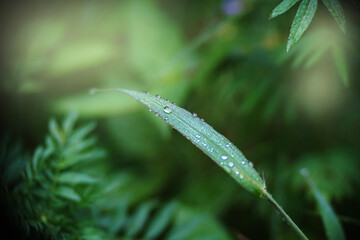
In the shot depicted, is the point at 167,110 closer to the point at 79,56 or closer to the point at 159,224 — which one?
the point at 159,224

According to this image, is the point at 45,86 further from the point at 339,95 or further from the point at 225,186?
the point at 339,95

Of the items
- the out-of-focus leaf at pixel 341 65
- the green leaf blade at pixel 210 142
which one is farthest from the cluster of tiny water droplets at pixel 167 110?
the out-of-focus leaf at pixel 341 65

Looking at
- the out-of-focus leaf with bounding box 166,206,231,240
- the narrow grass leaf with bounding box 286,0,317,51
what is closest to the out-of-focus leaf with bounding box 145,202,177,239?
the out-of-focus leaf with bounding box 166,206,231,240

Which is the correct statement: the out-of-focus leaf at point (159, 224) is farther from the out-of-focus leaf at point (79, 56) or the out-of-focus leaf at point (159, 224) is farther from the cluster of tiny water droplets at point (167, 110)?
the out-of-focus leaf at point (79, 56)

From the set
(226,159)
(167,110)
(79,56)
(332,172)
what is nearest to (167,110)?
(167,110)

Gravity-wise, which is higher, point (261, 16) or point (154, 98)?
point (261, 16)

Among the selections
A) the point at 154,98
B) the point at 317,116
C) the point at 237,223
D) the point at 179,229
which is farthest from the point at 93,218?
the point at 317,116
